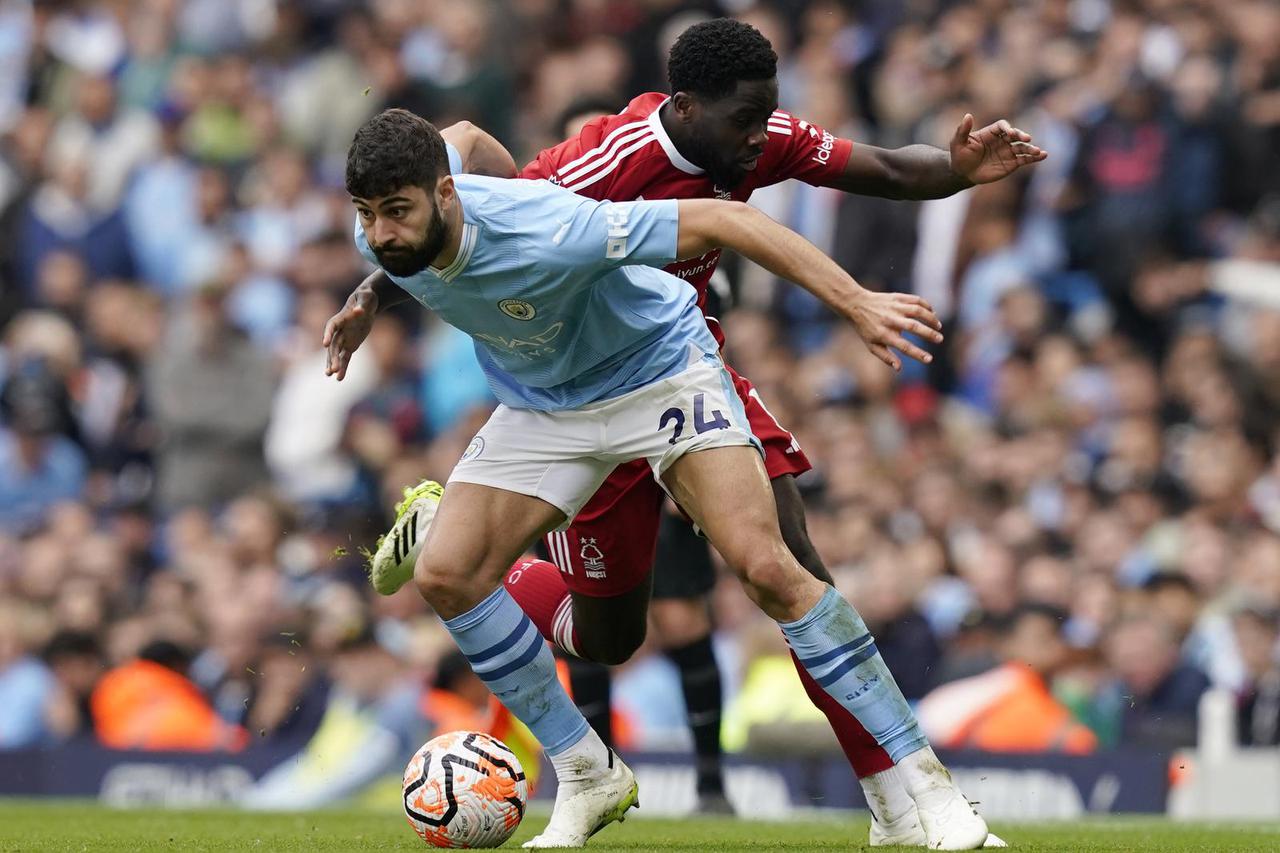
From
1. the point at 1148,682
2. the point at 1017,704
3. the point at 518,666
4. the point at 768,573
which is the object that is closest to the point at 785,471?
the point at 768,573

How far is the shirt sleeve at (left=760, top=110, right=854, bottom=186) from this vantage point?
24.9ft

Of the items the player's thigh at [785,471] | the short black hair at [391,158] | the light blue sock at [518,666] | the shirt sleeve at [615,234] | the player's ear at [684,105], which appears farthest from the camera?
the player's thigh at [785,471]

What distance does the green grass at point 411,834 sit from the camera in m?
7.31

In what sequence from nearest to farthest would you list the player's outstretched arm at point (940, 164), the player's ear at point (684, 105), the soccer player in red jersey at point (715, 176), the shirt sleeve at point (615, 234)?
the shirt sleeve at point (615, 234)
the soccer player in red jersey at point (715, 176)
the player's ear at point (684, 105)
the player's outstretched arm at point (940, 164)

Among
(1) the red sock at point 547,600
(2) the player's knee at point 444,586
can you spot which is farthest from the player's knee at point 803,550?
(2) the player's knee at point 444,586

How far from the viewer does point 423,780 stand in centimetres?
700

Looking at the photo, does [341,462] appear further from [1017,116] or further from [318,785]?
[1017,116]

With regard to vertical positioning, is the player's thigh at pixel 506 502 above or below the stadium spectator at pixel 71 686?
above

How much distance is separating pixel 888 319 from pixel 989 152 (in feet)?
5.62

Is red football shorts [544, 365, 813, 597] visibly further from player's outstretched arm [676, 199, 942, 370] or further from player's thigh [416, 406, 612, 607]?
player's outstretched arm [676, 199, 942, 370]

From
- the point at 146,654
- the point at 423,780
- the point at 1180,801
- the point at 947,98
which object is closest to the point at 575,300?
the point at 423,780

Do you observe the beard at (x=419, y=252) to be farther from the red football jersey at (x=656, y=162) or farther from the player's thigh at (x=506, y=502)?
the red football jersey at (x=656, y=162)

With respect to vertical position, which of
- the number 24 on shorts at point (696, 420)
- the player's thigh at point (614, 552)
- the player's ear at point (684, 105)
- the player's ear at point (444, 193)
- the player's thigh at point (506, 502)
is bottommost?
the player's thigh at point (614, 552)

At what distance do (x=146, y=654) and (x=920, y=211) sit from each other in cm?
545
